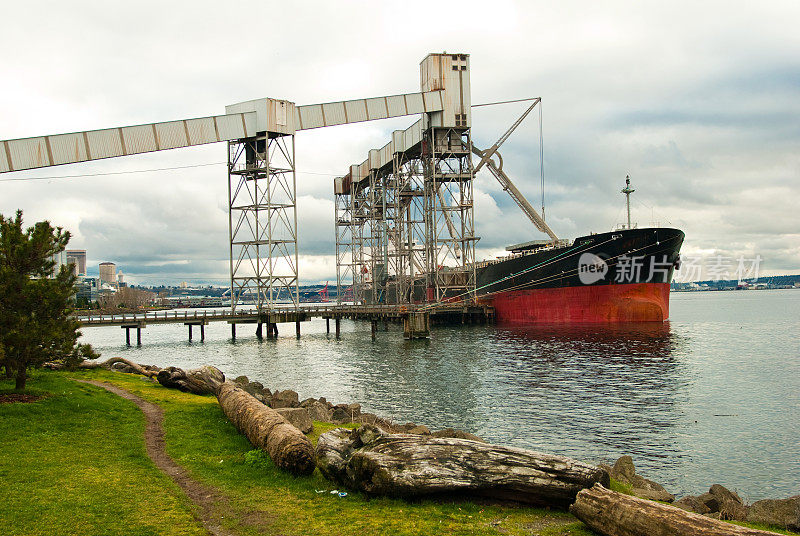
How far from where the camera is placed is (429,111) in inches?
2459

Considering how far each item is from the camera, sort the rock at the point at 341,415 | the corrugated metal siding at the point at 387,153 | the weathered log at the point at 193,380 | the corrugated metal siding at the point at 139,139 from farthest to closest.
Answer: the corrugated metal siding at the point at 387,153, the corrugated metal siding at the point at 139,139, the weathered log at the point at 193,380, the rock at the point at 341,415

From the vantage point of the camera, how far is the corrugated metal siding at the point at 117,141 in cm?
4534

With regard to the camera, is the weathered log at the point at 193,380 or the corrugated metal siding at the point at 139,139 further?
the corrugated metal siding at the point at 139,139

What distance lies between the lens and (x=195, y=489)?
1019 centimetres

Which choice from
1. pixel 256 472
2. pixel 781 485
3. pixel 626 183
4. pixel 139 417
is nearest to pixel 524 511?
pixel 256 472

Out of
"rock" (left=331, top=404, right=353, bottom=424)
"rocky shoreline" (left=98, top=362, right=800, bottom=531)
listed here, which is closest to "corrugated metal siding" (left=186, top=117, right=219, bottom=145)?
"rock" (left=331, top=404, right=353, bottom=424)

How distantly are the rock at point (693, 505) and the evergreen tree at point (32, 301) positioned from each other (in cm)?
1578

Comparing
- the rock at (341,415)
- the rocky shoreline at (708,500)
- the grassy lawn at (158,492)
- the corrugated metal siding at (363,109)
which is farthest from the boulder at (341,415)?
the corrugated metal siding at (363,109)

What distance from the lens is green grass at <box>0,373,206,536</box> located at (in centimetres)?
850

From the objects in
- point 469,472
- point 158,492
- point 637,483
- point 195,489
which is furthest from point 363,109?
point 469,472

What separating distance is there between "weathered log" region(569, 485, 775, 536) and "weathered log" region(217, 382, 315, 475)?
498 cm

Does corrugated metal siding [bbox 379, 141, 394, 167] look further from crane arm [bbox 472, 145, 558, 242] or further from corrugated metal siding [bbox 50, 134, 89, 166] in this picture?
corrugated metal siding [bbox 50, 134, 89, 166]

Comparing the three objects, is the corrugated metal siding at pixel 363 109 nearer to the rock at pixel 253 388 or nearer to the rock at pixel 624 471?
the rock at pixel 253 388

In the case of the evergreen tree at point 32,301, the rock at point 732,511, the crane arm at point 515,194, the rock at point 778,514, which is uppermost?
the crane arm at point 515,194
